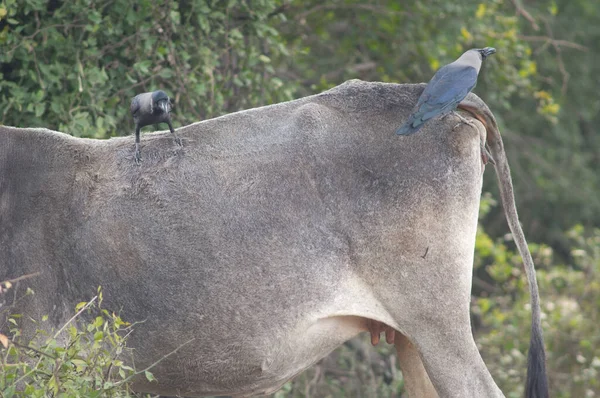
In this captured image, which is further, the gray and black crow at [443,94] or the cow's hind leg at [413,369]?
the cow's hind leg at [413,369]

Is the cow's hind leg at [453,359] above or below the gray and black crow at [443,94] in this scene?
below

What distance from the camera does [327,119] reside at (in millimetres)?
4875

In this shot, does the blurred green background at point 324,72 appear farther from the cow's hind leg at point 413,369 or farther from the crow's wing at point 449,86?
the crow's wing at point 449,86

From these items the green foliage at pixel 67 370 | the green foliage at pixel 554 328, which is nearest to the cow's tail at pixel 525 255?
the green foliage at pixel 67 370

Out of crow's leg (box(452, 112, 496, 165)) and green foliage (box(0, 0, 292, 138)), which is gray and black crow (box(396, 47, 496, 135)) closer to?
crow's leg (box(452, 112, 496, 165))

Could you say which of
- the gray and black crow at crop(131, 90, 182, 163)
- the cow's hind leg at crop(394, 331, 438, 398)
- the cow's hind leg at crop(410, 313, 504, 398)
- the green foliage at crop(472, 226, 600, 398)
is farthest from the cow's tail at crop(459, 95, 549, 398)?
the green foliage at crop(472, 226, 600, 398)

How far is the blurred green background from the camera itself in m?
5.93

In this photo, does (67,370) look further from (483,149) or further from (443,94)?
(483,149)

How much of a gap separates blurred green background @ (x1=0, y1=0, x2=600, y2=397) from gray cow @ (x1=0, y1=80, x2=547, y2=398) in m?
1.19

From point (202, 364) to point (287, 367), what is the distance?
0.41 meters

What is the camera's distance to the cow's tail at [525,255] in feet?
16.4

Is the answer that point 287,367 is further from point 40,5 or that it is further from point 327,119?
point 40,5

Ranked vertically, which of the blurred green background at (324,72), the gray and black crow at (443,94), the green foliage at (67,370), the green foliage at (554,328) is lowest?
the green foliage at (554,328)

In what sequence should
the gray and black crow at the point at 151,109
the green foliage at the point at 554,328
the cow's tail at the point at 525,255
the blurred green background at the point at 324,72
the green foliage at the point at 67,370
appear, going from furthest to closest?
the green foliage at the point at 554,328 < the blurred green background at the point at 324,72 < the cow's tail at the point at 525,255 < the gray and black crow at the point at 151,109 < the green foliage at the point at 67,370
